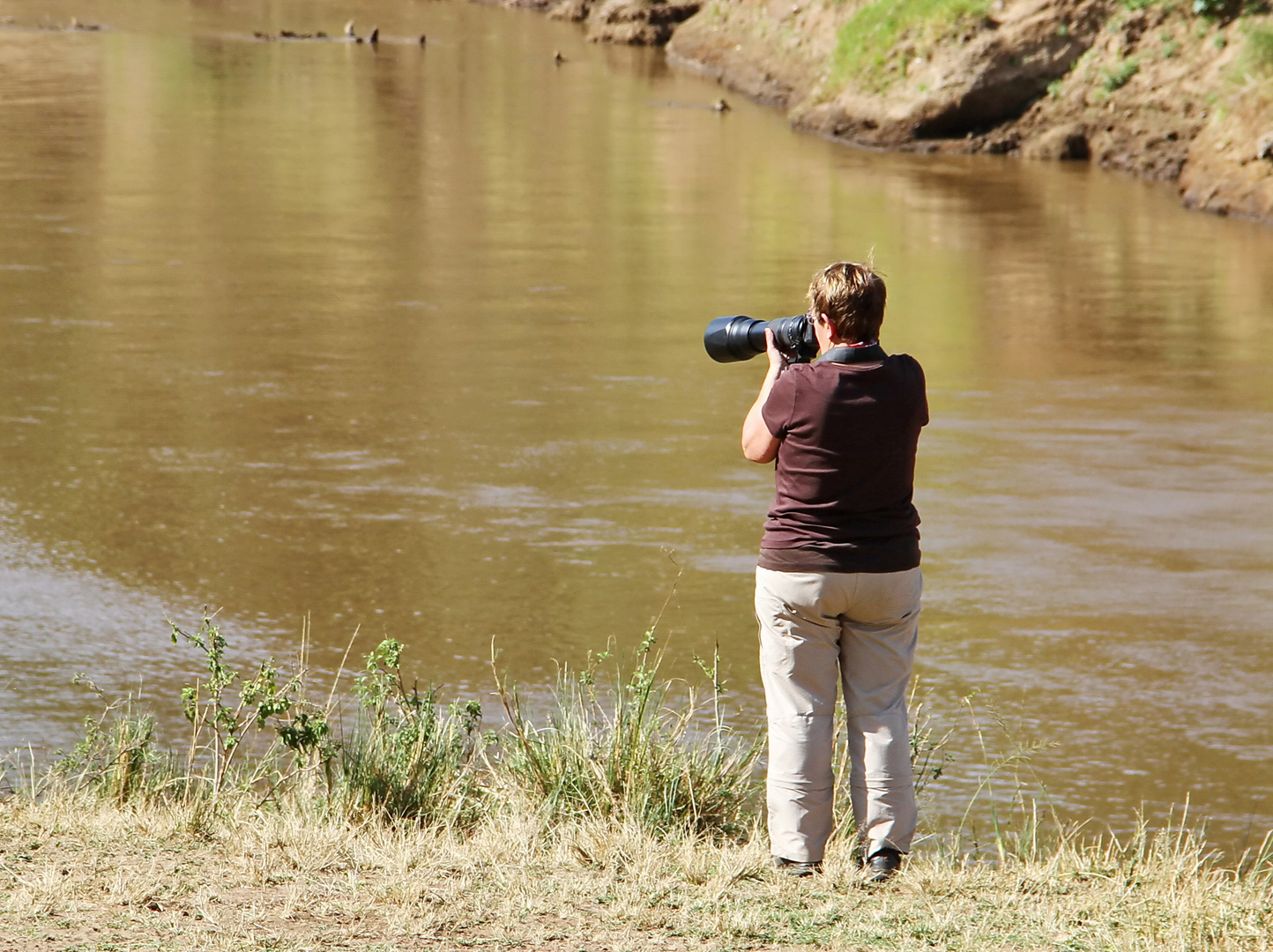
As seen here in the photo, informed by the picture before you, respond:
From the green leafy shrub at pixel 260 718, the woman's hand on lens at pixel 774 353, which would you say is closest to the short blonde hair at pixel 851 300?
the woman's hand on lens at pixel 774 353

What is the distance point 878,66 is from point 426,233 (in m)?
11.1

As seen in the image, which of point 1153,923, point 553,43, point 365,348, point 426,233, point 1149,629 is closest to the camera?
point 1153,923

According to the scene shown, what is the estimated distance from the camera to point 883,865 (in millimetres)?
4496

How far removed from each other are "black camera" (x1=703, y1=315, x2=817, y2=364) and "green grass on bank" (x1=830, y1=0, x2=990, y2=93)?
20575 millimetres

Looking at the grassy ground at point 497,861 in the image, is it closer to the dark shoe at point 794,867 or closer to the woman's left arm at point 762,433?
the dark shoe at point 794,867

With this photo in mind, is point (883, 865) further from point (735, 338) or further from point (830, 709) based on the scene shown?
point (735, 338)

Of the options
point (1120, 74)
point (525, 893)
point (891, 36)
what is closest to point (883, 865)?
point (525, 893)

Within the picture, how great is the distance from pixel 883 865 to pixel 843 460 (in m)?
1.12

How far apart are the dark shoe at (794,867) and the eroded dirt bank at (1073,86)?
1568 cm

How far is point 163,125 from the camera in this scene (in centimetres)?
2317

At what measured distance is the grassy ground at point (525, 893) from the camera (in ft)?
13.2

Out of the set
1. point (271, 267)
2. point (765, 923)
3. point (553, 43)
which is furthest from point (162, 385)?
point (553, 43)

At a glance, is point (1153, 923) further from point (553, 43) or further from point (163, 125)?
point (553, 43)

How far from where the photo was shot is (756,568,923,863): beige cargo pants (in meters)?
4.45
